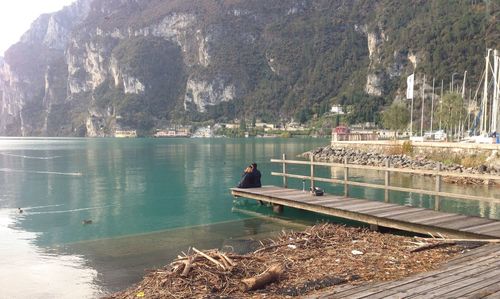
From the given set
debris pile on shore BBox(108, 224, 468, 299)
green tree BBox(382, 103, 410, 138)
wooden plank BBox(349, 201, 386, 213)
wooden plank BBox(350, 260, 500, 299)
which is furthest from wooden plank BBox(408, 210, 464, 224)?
green tree BBox(382, 103, 410, 138)

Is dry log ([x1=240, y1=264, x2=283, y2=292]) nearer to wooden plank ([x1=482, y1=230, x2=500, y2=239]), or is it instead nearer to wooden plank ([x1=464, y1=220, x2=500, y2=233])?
wooden plank ([x1=482, y1=230, x2=500, y2=239])

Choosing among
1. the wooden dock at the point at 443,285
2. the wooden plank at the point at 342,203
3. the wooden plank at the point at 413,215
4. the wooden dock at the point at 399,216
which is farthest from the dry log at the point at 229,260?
the wooden plank at the point at 342,203

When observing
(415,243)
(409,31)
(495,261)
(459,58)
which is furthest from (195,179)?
(409,31)

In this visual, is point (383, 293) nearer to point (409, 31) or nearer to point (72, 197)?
point (72, 197)

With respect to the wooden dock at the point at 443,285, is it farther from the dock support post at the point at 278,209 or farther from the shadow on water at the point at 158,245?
the dock support post at the point at 278,209

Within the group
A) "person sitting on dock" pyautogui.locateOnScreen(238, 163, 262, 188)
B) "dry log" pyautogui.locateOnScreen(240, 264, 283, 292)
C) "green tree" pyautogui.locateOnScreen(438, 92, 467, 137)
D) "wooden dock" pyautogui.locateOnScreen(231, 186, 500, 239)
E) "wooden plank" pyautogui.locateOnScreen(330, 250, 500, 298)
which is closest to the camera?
"wooden plank" pyautogui.locateOnScreen(330, 250, 500, 298)

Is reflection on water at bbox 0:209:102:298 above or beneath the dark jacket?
beneath

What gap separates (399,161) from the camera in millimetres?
48531

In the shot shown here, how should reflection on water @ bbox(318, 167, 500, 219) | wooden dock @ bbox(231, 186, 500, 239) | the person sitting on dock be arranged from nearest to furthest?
wooden dock @ bbox(231, 186, 500, 239) < the person sitting on dock < reflection on water @ bbox(318, 167, 500, 219)

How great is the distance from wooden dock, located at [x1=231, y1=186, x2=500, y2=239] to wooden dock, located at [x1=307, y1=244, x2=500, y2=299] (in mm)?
3679

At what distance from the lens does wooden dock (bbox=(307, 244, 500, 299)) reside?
7.17 meters

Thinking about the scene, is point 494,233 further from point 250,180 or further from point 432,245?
point 250,180

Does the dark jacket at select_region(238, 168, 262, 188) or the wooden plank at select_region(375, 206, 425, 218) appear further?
the dark jacket at select_region(238, 168, 262, 188)

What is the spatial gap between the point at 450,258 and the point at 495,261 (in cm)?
108
